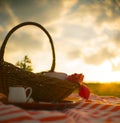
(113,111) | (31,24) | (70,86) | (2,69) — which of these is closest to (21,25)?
(31,24)

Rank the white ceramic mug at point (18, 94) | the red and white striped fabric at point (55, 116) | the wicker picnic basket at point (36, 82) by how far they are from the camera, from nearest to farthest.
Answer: the red and white striped fabric at point (55, 116)
the white ceramic mug at point (18, 94)
the wicker picnic basket at point (36, 82)

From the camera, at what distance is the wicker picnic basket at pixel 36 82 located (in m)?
1.83

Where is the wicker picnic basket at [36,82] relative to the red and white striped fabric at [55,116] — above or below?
above

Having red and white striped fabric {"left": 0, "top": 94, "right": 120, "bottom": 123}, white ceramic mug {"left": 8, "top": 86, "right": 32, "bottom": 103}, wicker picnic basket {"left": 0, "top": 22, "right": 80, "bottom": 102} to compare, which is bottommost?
red and white striped fabric {"left": 0, "top": 94, "right": 120, "bottom": 123}

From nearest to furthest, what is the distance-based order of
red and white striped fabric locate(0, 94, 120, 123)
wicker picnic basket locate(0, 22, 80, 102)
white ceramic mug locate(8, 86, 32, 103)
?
red and white striped fabric locate(0, 94, 120, 123)
white ceramic mug locate(8, 86, 32, 103)
wicker picnic basket locate(0, 22, 80, 102)

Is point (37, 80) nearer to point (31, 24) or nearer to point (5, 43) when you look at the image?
point (5, 43)

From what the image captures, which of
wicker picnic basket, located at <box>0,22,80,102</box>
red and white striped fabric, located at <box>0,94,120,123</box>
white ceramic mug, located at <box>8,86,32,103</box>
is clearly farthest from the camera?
wicker picnic basket, located at <box>0,22,80,102</box>

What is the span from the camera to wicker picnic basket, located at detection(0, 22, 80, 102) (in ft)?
6.00

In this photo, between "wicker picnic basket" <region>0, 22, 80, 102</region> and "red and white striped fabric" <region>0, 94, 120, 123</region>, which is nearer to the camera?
"red and white striped fabric" <region>0, 94, 120, 123</region>

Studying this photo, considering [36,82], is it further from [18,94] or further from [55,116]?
[55,116]

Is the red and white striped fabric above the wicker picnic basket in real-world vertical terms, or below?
below

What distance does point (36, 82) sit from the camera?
1842 mm

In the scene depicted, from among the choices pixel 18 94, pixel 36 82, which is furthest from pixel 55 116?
pixel 36 82

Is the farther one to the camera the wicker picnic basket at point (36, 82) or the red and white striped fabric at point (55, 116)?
the wicker picnic basket at point (36, 82)
